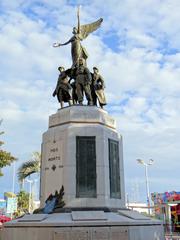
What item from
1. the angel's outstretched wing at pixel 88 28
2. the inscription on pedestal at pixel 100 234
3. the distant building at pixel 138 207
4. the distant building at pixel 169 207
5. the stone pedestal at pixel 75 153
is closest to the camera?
the inscription on pedestal at pixel 100 234

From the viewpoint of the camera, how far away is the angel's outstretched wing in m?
16.1

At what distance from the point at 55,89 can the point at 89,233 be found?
7.20 meters

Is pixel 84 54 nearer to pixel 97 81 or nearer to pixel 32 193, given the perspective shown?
pixel 97 81

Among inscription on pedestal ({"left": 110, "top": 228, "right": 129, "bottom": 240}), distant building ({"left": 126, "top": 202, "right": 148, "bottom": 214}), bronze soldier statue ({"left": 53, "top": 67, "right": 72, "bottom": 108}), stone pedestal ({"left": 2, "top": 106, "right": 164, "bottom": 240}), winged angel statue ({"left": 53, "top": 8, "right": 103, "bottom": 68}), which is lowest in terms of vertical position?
distant building ({"left": 126, "top": 202, "right": 148, "bottom": 214})

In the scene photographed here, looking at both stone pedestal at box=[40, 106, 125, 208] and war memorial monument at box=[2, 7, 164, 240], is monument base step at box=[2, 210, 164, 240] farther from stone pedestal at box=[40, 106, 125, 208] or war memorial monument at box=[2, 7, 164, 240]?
stone pedestal at box=[40, 106, 125, 208]

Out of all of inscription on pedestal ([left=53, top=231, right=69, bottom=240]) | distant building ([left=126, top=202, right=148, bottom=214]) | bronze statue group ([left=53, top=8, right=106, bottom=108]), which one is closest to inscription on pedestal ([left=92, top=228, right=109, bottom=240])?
inscription on pedestal ([left=53, top=231, right=69, bottom=240])

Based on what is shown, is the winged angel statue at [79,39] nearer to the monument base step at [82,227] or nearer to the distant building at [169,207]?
the monument base step at [82,227]

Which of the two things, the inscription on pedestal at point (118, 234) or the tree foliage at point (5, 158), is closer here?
the inscription on pedestal at point (118, 234)

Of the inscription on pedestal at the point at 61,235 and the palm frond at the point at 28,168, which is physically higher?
the palm frond at the point at 28,168

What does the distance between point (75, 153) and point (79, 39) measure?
6.26 metres

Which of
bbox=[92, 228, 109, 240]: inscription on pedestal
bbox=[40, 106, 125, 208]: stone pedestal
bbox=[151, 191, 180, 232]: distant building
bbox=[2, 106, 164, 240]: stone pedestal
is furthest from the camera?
bbox=[151, 191, 180, 232]: distant building

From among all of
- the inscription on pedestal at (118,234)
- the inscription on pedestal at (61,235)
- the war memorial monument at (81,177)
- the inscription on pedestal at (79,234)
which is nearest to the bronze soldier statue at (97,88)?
the war memorial monument at (81,177)

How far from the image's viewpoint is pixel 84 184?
1180 centimetres

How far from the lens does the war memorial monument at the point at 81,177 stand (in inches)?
383
